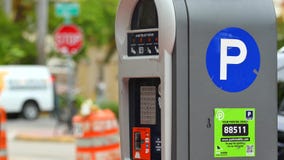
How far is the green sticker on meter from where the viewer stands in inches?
187

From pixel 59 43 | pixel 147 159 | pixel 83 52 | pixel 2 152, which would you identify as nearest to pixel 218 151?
pixel 147 159

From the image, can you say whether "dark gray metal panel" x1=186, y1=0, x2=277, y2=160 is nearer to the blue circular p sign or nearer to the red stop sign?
the blue circular p sign

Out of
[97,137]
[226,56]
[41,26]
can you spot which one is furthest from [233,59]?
[41,26]

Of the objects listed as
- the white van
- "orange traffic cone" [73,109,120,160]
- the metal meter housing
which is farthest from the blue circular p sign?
the white van

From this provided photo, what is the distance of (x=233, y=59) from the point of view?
4.78 metres

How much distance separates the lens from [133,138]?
5094 mm

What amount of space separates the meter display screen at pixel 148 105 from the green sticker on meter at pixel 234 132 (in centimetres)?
42

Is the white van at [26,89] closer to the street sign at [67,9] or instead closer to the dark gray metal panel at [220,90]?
the street sign at [67,9]

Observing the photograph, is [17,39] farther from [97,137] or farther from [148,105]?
[148,105]

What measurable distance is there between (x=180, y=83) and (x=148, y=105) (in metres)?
0.44

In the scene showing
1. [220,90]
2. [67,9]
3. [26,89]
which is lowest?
[26,89]

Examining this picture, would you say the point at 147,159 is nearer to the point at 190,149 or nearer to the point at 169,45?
the point at 190,149

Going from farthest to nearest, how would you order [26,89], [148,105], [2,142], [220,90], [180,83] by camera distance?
[26,89]
[2,142]
[148,105]
[220,90]
[180,83]

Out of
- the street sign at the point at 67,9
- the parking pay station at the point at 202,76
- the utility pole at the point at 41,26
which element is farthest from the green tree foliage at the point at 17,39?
the parking pay station at the point at 202,76
